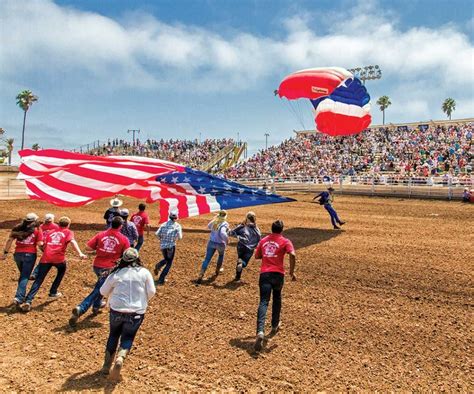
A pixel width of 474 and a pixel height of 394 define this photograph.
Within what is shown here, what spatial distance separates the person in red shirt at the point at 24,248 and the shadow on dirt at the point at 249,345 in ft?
14.1

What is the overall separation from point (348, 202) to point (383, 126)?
996 inches

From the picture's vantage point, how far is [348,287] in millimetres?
9062

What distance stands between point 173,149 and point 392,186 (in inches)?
1508

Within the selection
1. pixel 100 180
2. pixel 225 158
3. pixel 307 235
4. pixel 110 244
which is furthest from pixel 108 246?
pixel 225 158

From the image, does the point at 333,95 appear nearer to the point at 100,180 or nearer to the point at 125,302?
the point at 100,180

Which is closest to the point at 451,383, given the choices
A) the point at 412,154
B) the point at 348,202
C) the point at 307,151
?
the point at 348,202

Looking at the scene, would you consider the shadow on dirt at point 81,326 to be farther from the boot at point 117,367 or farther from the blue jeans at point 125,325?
the boot at point 117,367

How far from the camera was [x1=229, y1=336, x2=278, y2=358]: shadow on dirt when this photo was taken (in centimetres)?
614

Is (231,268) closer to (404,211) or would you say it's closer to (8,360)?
(8,360)

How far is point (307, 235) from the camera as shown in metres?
15.0

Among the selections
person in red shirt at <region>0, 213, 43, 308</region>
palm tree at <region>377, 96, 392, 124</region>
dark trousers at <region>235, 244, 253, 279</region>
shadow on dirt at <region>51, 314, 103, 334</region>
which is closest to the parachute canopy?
dark trousers at <region>235, 244, 253, 279</region>

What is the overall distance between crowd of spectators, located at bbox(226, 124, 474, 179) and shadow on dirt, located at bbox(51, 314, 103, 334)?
90.1 ft

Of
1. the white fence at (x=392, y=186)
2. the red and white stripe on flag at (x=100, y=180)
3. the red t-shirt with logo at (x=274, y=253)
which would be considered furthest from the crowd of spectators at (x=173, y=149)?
the red t-shirt with logo at (x=274, y=253)

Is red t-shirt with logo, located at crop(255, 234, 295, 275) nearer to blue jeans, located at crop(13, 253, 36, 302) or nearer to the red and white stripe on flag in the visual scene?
blue jeans, located at crop(13, 253, 36, 302)
